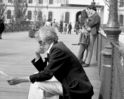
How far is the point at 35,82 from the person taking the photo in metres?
5.56

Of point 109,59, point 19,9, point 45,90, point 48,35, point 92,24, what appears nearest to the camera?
point 48,35

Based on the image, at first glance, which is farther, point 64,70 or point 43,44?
point 43,44

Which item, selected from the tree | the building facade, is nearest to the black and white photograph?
the tree

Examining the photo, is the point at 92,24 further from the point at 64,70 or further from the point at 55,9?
the point at 55,9

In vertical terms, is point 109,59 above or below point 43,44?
below

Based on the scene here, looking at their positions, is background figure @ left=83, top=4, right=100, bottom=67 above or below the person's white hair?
below

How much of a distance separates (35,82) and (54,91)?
0.85ft

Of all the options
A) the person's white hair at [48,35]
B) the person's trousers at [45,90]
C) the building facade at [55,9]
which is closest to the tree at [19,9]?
the building facade at [55,9]

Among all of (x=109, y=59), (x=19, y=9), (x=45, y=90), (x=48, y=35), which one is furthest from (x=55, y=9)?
(x=48, y=35)

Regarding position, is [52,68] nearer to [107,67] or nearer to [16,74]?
[107,67]

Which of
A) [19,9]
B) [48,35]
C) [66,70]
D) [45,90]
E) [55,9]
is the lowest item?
[55,9]

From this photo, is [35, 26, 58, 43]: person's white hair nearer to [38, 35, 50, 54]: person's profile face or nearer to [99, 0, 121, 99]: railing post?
[38, 35, 50, 54]: person's profile face

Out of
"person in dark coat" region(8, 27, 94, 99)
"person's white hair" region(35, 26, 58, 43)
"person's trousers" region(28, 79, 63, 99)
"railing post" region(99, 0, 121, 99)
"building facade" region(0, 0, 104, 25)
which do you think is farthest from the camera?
"building facade" region(0, 0, 104, 25)

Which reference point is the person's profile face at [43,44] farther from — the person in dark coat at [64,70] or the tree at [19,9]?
the tree at [19,9]
